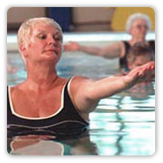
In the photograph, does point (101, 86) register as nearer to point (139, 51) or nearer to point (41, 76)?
point (41, 76)

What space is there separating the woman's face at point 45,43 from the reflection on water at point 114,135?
0.34m

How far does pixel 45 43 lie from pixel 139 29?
2.33 meters

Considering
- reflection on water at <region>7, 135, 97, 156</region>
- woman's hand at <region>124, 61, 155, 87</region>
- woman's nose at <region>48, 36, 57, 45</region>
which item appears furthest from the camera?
woman's nose at <region>48, 36, 57, 45</region>

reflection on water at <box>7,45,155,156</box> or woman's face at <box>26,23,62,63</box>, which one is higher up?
woman's face at <box>26,23,62,63</box>

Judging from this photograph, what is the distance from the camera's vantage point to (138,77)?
6.20 ft

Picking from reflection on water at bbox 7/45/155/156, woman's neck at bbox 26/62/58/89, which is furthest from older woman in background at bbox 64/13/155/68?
woman's neck at bbox 26/62/58/89

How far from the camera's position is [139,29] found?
174 inches

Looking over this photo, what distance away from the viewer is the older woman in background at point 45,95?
219 centimetres

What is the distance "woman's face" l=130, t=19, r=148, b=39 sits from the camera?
14.4 feet

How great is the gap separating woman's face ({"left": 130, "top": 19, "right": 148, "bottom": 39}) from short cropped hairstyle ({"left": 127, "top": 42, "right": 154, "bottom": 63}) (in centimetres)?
15

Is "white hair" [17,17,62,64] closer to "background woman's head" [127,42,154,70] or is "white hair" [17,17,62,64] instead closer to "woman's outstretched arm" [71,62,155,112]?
"woman's outstretched arm" [71,62,155,112]

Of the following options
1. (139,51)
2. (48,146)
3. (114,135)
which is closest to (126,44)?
(139,51)

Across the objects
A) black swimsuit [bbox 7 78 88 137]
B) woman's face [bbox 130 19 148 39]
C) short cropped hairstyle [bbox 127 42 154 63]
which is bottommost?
black swimsuit [bbox 7 78 88 137]

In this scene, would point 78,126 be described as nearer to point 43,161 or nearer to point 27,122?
point 27,122
